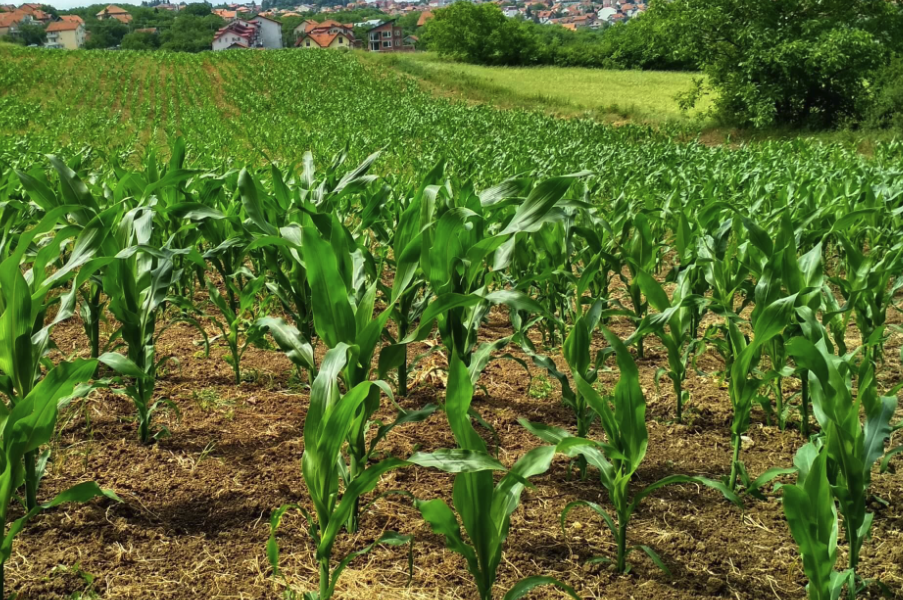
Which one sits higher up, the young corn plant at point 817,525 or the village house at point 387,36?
the village house at point 387,36

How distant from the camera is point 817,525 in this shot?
159 centimetres

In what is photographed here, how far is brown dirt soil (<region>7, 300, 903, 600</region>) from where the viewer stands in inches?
75.7

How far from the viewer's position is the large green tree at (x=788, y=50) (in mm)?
17188


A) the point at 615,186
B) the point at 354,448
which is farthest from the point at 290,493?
the point at 615,186

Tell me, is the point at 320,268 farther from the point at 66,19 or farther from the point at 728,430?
the point at 66,19

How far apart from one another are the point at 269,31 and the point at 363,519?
14574cm

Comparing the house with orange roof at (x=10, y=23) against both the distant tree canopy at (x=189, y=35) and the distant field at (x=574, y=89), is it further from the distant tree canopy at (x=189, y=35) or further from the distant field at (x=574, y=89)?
the distant field at (x=574, y=89)

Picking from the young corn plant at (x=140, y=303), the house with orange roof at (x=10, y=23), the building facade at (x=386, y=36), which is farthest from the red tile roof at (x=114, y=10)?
the young corn plant at (x=140, y=303)

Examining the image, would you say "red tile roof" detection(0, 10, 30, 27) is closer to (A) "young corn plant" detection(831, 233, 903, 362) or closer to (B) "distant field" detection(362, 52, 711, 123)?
(B) "distant field" detection(362, 52, 711, 123)

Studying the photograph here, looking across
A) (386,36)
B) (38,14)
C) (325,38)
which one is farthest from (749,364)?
(38,14)

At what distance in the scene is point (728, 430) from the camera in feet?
9.41

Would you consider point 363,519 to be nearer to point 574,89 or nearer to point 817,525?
point 817,525

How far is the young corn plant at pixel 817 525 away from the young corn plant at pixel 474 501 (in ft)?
1.74

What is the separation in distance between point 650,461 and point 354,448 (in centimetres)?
115
